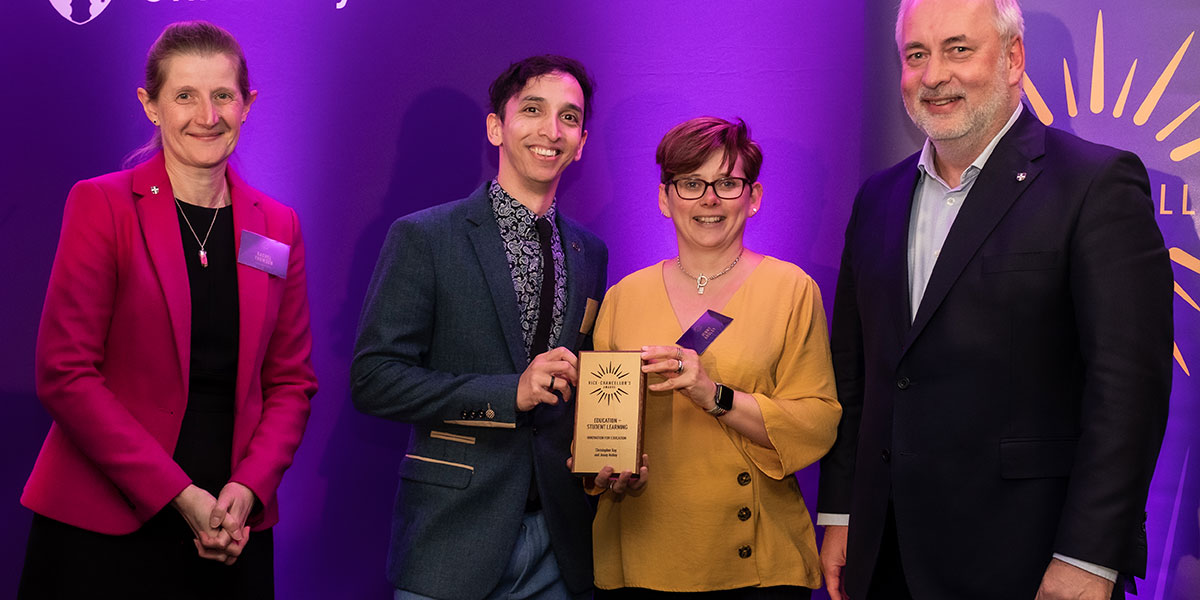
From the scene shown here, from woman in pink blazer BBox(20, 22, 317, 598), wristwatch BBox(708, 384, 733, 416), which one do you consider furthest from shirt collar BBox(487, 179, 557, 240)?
wristwatch BBox(708, 384, 733, 416)

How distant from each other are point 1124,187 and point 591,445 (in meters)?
1.35

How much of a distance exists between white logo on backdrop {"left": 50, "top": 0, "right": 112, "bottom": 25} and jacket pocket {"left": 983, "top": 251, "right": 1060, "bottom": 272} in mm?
3387

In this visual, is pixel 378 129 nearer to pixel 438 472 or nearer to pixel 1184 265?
pixel 438 472

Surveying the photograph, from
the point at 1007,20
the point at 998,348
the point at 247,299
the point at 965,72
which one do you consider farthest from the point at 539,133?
the point at 998,348

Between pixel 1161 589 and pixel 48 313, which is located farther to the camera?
pixel 1161 589

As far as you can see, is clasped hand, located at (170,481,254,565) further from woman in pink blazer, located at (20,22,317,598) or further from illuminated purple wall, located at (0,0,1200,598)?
illuminated purple wall, located at (0,0,1200,598)

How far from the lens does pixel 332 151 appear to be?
3881mm

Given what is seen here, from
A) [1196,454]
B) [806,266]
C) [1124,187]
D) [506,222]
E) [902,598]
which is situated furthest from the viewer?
[806,266]

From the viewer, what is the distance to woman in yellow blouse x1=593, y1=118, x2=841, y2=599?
2.60 meters

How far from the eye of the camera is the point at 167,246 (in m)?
2.70

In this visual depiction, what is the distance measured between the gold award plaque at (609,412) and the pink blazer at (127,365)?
0.88 meters

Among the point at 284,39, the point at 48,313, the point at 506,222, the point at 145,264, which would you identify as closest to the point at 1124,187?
the point at 506,222

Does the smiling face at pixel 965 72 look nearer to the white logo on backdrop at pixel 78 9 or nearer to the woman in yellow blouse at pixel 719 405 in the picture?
the woman in yellow blouse at pixel 719 405

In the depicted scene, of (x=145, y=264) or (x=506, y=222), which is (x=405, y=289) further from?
(x=145, y=264)
